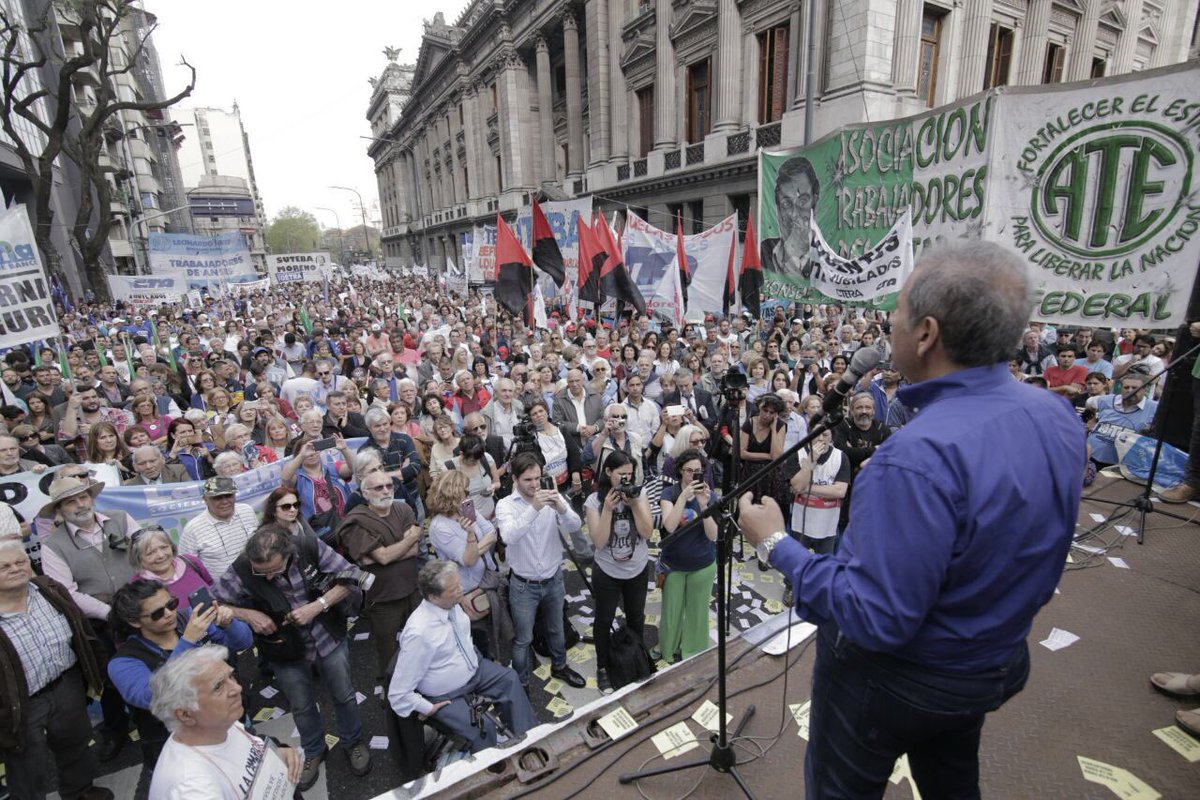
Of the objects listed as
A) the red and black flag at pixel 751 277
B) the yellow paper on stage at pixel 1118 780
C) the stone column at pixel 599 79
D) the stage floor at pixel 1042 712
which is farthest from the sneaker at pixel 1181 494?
the stone column at pixel 599 79

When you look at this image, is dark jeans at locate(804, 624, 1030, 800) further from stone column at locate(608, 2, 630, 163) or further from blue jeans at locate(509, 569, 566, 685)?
stone column at locate(608, 2, 630, 163)

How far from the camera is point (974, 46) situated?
16859mm

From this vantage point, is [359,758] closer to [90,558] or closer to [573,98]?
[90,558]

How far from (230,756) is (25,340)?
23.7 ft

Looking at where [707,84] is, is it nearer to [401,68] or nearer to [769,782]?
[769,782]

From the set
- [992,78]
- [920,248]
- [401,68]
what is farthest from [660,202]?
[401,68]

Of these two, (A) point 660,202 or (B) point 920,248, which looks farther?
(A) point 660,202

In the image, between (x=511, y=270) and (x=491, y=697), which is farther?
(x=511, y=270)

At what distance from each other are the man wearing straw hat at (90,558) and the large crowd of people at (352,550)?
0.01 m

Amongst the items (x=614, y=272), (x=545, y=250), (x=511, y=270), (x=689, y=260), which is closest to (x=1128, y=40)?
(x=689, y=260)

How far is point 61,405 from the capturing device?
673cm

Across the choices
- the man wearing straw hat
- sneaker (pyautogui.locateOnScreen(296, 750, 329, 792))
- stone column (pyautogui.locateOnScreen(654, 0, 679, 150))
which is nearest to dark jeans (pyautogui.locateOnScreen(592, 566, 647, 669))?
sneaker (pyautogui.locateOnScreen(296, 750, 329, 792))

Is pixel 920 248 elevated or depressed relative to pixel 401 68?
depressed

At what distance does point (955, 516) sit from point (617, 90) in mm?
26822
